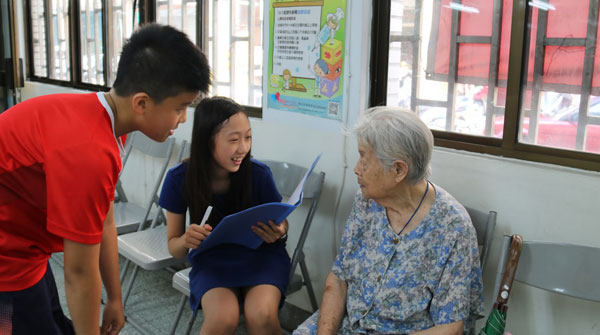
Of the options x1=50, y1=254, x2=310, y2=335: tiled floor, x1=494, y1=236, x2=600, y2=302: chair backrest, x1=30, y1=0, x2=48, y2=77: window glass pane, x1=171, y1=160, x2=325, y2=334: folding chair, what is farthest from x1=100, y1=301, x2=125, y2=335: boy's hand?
x1=30, y1=0, x2=48, y2=77: window glass pane

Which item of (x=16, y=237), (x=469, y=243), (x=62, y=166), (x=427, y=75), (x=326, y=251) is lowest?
(x=326, y=251)

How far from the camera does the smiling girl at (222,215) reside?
2.05 meters

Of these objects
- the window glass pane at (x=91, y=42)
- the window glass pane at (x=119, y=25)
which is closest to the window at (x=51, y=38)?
the window glass pane at (x=91, y=42)

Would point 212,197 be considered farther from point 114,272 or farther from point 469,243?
point 469,243

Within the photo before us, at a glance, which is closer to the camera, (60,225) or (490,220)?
(60,225)

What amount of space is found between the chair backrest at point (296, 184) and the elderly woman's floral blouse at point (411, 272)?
542mm

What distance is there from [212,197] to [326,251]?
27.6 inches

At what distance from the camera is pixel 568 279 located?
67.7 inches

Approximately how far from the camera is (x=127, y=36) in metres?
4.20

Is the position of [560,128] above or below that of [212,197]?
above

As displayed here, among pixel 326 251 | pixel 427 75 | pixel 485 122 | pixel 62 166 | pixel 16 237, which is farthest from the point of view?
pixel 326 251

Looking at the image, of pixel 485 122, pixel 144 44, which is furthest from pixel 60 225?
pixel 485 122

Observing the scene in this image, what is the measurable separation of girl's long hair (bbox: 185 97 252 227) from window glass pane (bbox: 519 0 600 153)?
105 cm

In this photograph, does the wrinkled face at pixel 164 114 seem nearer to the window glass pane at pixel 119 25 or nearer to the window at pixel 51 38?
the window glass pane at pixel 119 25
